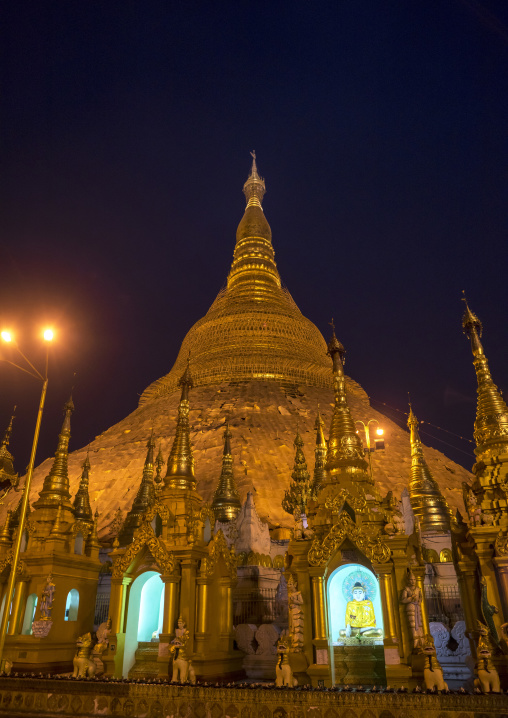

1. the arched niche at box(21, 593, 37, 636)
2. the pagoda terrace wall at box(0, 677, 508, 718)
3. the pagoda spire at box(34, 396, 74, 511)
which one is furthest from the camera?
the pagoda spire at box(34, 396, 74, 511)

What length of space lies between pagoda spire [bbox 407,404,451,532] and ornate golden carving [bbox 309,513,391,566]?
25.5ft

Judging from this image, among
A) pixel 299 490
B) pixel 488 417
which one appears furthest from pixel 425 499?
pixel 488 417

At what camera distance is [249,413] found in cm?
3334

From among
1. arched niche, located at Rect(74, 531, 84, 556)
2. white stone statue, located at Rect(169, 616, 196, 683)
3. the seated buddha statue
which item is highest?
arched niche, located at Rect(74, 531, 84, 556)

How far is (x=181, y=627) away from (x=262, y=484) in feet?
45.2

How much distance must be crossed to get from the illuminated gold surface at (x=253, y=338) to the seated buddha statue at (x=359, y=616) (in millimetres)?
26432

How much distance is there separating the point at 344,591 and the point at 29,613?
9.41m

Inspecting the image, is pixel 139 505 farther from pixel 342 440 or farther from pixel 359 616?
pixel 359 616

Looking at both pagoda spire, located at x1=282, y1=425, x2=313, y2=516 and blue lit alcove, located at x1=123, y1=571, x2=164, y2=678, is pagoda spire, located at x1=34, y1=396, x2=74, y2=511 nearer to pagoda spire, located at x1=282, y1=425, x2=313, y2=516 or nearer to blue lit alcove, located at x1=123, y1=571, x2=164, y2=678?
blue lit alcove, located at x1=123, y1=571, x2=164, y2=678

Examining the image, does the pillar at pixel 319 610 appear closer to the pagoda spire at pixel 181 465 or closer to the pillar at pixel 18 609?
the pagoda spire at pixel 181 465

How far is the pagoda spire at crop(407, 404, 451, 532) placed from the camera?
19.4m

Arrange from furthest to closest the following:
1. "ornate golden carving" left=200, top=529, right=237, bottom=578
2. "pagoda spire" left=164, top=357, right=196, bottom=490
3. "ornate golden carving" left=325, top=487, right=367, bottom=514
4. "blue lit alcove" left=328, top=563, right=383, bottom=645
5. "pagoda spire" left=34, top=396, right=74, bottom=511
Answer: "pagoda spire" left=34, top=396, right=74, bottom=511 < "pagoda spire" left=164, top=357, right=196, bottom=490 < "ornate golden carving" left=200, top=529, right=237, bottom=578 < "ornate golden carving" left=325, top=487, right=367, bottom=514 < "blue lit alcove" left=328, top=563, right=383, bottom=645

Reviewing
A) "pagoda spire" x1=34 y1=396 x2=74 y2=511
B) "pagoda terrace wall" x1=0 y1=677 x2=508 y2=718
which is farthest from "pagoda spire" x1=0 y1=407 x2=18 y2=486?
"pagoda terrace wall" x1=0 y1=677 x2=508 y2=718

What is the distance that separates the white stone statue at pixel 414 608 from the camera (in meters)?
11.2
